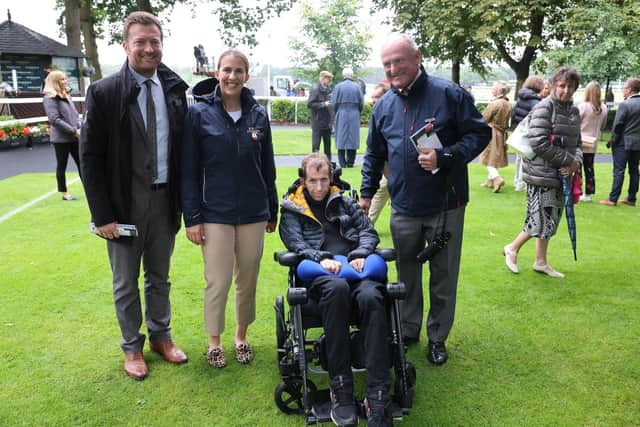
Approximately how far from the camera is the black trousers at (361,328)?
2.64 metres

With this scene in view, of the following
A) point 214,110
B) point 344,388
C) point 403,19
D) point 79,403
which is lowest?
point 79,403

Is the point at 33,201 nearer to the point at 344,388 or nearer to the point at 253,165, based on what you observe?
the point at 253,165

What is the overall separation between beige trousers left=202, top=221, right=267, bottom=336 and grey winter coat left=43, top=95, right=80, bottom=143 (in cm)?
492

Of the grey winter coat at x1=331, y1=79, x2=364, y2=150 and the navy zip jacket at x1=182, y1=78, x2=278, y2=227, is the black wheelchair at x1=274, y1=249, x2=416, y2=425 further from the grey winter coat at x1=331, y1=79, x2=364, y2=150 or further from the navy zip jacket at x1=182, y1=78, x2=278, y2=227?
the grey winter coat at x1=331, y1=79, x2=364, y2=150

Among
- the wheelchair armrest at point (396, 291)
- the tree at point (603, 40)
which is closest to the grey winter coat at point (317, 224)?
the wheelchair armrest at point (396, 291)

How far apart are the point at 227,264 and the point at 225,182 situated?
1.60 feet

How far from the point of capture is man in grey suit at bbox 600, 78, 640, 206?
25.1 feet

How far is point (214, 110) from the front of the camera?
308 centimetres

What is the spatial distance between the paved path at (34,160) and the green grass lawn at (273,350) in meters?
5.71

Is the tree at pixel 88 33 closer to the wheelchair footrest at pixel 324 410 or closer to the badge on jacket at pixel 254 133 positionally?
the badge on jacket at pixel 254 133

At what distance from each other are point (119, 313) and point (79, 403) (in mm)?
529

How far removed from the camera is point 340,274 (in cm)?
293

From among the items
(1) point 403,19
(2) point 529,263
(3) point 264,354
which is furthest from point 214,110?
(1) point 403,19

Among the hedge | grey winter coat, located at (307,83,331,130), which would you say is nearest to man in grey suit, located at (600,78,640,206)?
grey winter coat, located at (307,83,331,130)
